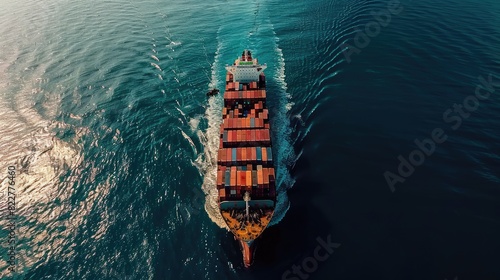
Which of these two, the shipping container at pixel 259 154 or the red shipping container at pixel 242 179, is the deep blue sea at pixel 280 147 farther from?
the red shipping container at pixel 242 179

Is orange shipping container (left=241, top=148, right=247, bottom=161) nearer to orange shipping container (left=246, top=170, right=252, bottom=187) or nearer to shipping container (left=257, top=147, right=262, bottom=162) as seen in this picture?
shipping container (left=257, top=147, right=262, bottom=162)

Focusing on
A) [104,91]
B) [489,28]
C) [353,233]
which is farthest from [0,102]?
[489,28]

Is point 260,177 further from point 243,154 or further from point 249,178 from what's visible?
point 243,154

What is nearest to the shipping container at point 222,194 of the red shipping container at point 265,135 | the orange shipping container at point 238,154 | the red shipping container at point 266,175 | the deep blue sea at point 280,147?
the deep blue sea at point 280,147

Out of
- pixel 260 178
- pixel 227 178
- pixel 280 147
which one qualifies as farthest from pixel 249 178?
pixel 280 147

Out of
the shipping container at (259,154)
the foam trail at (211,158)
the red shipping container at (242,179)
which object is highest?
the shipping container at (259,154)

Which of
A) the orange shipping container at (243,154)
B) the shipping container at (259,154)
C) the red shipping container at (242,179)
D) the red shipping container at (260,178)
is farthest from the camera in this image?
the orange shipping container at (243,154)
